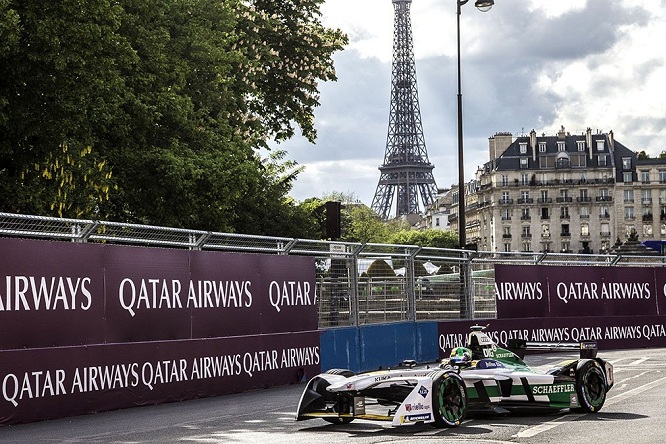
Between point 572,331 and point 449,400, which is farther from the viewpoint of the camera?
point 572,331

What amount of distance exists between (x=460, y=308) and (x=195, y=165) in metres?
8.30

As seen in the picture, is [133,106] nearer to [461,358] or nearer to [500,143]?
[461,358]

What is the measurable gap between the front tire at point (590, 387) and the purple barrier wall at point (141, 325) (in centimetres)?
580

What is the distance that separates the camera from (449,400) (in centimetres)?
1189

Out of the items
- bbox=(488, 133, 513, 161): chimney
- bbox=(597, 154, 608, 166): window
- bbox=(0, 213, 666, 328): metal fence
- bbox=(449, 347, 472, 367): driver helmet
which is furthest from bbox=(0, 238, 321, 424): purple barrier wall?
bbox=(488, 133, 513, 161): chimney

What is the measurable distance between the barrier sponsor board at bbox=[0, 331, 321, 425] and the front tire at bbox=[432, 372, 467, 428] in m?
4.85

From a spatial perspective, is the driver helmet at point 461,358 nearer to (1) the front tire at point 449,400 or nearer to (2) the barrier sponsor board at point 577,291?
(1) the front tire at point 449,400

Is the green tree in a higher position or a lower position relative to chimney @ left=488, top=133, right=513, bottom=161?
lower

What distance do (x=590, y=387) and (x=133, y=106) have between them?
17.3 meters

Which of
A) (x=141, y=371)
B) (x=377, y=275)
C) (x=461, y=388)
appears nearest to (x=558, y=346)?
(x=461, y=388)

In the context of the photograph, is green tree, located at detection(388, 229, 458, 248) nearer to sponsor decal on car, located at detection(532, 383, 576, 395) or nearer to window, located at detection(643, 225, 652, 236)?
window, located at detection(643, 225, 652, 236)

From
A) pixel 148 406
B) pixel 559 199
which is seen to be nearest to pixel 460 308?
pixel 148 406

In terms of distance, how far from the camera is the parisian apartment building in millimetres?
154625

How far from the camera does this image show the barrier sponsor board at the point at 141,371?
1327 cm
